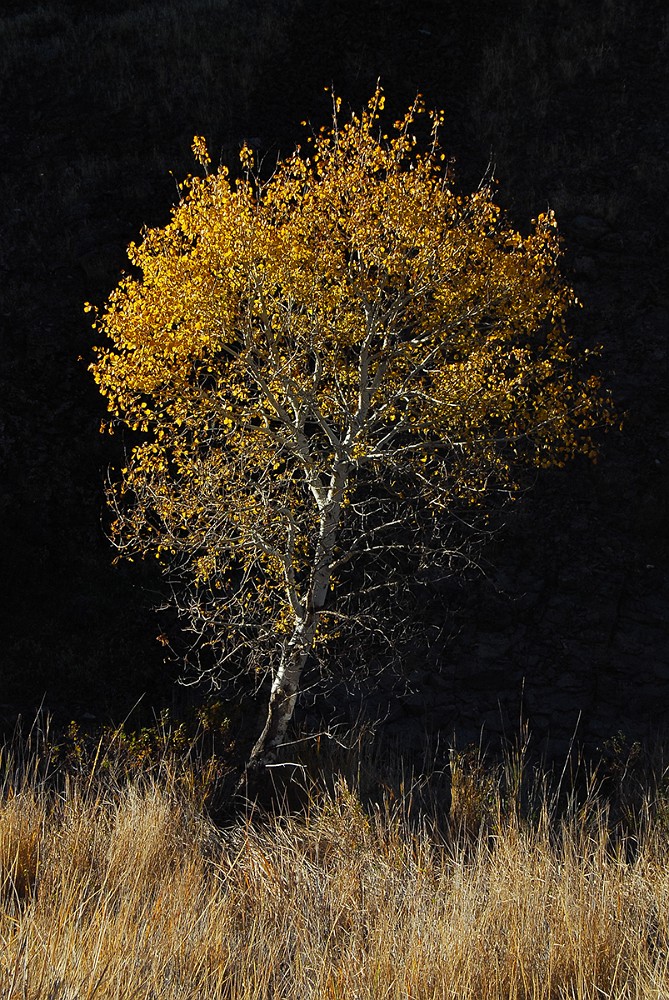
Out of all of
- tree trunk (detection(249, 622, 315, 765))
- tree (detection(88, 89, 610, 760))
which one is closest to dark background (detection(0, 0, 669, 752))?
tree trunk (detection(249, 622, 315, 765))

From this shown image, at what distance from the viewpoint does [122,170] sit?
67.7 feet

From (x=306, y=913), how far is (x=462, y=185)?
54.4ft

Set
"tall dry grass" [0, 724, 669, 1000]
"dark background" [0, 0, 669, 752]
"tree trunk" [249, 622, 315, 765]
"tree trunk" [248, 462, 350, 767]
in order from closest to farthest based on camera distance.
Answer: "tall dry grass" [0, 724, 669, 1000]
"tree trunk" [248, 462, 350, 767]
"tree trunk" [249, 622, 315, 765]
"dark background" [0, 0, 669, 752]

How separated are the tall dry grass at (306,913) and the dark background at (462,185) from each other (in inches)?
207

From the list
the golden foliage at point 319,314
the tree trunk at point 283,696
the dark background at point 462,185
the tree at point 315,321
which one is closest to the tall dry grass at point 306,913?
the tree trunk at point 283,696

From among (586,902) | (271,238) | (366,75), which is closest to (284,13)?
(366,75)

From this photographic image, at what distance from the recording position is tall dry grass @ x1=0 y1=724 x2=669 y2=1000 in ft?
14.1

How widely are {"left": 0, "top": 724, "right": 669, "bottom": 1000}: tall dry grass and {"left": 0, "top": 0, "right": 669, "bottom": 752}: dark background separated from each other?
17.3ft

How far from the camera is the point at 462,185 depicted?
62.2 feet

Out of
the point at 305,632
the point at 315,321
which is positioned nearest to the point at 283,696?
the point at 305,632

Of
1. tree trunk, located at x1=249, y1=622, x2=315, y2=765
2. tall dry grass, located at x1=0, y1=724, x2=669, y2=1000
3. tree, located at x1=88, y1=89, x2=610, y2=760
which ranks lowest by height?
tall dry grass, located at x1=0, y1=724, x2=669, y2=1000

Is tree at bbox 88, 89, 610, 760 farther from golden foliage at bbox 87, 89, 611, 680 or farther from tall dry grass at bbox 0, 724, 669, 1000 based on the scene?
tall dry grass at bbox 0, 724, 669, 1000

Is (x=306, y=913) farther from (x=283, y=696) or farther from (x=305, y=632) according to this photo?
(x=283, y=696)

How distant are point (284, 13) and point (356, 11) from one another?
2181 millimetres
